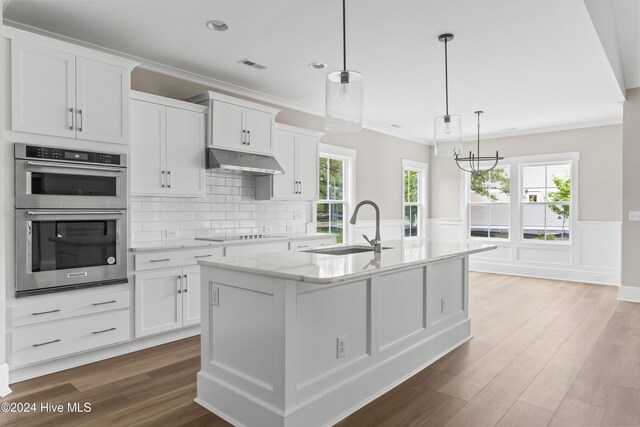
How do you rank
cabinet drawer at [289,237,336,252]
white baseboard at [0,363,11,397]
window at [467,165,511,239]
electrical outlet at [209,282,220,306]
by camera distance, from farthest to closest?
window at [467,165,511,239] < cabinet drawer at [289,237,336,252] < white baseboard at [0,363,11,397] < electrical outlet at [209,282,220,306]

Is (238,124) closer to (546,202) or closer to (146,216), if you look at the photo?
(146,216)

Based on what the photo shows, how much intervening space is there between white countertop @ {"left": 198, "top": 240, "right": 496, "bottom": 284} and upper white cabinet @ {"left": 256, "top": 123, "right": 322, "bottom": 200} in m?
2.20

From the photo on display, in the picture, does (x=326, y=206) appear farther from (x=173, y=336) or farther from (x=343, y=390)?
(x=343, y=390)

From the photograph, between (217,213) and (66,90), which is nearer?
(66,90)

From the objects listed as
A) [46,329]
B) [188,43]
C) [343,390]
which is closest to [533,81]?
[188,43]

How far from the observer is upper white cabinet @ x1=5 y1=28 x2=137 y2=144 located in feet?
9.32

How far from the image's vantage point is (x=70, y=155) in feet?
10.0

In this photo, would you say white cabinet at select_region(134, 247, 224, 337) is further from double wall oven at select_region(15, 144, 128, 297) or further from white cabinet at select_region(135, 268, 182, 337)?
double wall oven at select_region(15, 144, 128, 297)

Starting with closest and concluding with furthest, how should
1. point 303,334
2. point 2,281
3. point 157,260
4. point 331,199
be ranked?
1. point 303,334
2. point 2,281
3. point 157,260
4. point 331,199

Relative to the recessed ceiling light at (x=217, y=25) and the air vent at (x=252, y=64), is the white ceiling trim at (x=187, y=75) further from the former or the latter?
the recessed ceiling light at (x=217, y=25)

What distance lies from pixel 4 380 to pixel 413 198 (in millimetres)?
6855

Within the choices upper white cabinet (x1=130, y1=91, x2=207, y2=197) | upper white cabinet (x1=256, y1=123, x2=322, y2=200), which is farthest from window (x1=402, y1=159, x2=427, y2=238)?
upper white cabinet (x1=130, y1=91, x2=207, y2=197)

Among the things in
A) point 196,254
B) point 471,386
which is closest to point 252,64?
point 196,254

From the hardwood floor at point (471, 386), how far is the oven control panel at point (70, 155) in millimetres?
1570
